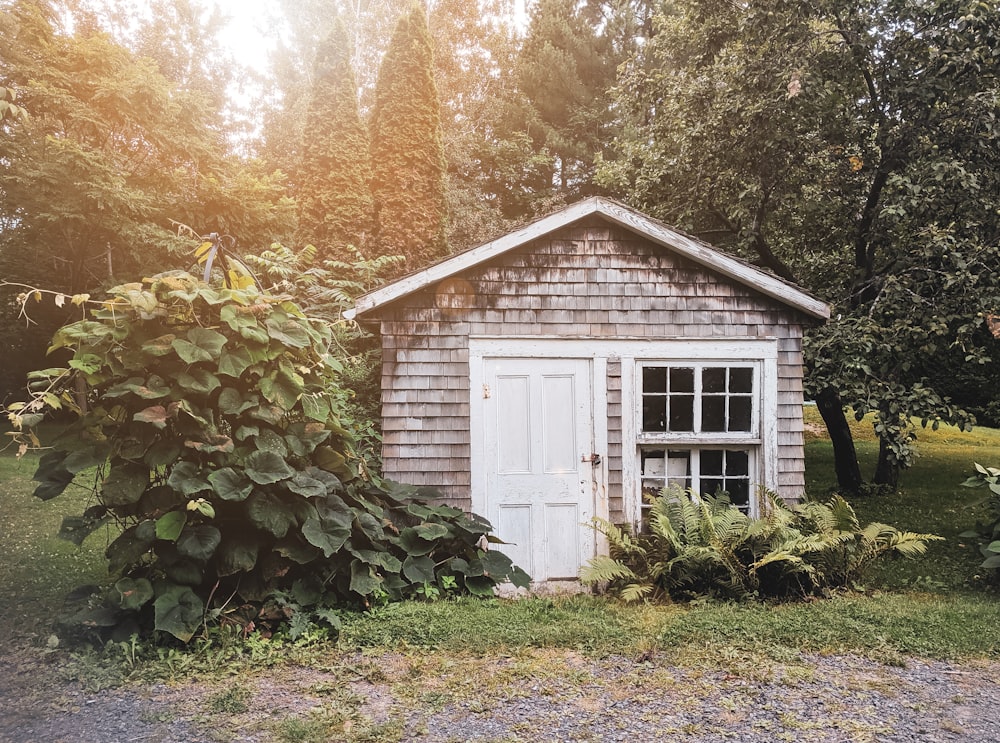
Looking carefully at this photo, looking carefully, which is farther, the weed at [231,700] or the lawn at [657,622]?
the lawn at [657,622]

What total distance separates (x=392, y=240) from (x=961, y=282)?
35.7ft

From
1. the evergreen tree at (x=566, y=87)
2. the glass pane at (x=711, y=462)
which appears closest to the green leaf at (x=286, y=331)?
the glass pane at (x=711, y=462)

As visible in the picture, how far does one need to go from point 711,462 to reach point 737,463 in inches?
10.5

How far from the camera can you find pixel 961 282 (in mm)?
8812

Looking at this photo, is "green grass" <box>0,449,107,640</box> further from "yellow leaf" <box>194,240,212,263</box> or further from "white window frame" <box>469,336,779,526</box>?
"white window frame" <box>469,336,779,526</box>

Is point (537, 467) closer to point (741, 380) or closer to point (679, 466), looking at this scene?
point (679, 466)

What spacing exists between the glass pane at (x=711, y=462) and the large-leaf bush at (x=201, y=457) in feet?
11.8

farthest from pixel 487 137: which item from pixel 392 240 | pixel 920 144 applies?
pixel 920 144

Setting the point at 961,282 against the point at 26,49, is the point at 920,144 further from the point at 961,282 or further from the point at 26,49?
the point at 26,49

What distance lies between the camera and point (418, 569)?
5977 millimetres

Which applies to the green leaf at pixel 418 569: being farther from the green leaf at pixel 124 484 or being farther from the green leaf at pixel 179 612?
the green leaf at pixel 124 484

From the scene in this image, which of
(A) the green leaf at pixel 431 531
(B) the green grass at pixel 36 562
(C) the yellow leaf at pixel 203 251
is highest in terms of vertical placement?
(C) the yellow leaf at pixel 203 251

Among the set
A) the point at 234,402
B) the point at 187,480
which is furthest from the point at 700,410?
the point at 187,480

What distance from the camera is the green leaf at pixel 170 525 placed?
4629mm
